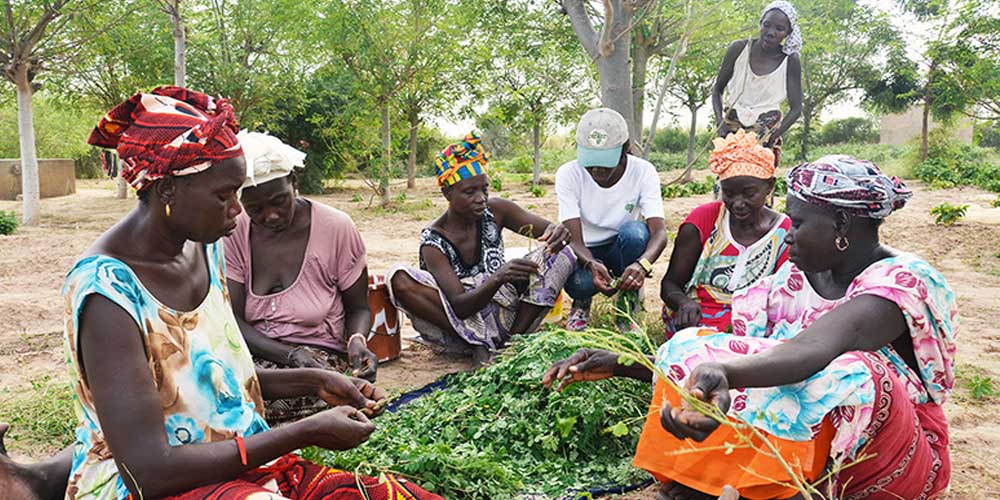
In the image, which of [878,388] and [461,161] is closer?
[878,388]

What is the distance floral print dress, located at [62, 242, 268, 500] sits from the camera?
5.63 ft

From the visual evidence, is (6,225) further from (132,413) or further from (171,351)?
(132,413)

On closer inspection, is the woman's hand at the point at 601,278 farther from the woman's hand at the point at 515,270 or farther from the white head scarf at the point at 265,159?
the white head scarf at the point at 265,159

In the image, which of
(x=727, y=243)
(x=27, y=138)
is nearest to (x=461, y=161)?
(x=727, y=243)

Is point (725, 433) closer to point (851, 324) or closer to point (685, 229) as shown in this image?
point (851, 324)

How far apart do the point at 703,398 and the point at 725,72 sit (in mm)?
4886

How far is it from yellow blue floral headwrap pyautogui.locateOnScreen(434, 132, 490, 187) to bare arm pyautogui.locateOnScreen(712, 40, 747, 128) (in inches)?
111

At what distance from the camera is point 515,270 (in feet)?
13.4

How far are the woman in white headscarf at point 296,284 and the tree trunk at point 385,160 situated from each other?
9.11 m

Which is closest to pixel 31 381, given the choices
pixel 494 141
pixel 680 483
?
pixel 680 483

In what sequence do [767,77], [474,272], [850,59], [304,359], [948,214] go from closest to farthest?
1. [304,359]
2. [474,272]
3. [767,77]
4. [948,214]
5. [850,59]

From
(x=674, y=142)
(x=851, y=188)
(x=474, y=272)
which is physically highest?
(x=674, y=142)

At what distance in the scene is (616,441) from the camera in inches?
117

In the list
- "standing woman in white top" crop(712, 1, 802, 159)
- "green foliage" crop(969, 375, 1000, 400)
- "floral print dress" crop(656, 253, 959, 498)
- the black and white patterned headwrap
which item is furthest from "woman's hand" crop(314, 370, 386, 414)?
"standing woman in white top" crop(712, 1, 802, 159)
